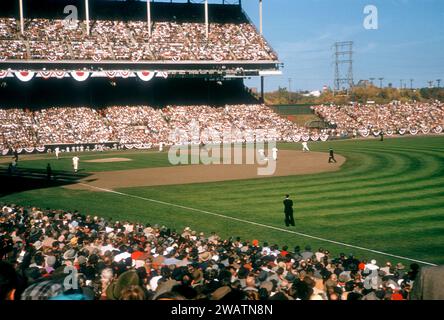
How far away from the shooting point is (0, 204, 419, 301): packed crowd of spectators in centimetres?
565

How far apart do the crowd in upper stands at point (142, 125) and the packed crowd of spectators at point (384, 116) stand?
8030mm

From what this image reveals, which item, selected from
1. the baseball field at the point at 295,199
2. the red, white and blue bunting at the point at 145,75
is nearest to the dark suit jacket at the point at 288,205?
the baseball field at the point at 295,199

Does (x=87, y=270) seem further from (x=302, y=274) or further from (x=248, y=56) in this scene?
(x=248, y=56)

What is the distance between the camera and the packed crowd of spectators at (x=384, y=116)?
73.8m

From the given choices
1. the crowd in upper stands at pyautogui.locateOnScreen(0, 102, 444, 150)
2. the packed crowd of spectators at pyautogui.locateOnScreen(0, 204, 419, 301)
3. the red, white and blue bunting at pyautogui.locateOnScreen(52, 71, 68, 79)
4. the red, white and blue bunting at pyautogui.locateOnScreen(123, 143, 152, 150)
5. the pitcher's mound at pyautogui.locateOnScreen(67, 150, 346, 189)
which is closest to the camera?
the packed crowd of spectators at pyautogui.locateOnScreen(0, 204, 419, 301)

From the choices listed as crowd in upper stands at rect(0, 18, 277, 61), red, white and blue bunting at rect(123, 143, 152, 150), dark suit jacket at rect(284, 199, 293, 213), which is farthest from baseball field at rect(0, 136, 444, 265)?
crowd in upper stands at rect(0, 18, 277, 61)

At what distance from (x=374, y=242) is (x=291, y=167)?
20519 millimetres

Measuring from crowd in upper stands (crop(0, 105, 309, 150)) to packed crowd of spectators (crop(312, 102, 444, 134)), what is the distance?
26.3ft

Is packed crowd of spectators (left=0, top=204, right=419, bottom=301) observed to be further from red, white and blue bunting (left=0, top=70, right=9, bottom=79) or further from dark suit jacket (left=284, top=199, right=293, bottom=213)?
red, white and blue bunting (left=0, top=70, right=9, bottom=79)

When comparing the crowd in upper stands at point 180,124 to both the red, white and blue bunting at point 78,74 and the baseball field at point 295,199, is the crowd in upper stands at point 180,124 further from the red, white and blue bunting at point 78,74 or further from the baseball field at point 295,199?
the baseball field at point 295,199

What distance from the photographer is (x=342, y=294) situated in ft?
26.8

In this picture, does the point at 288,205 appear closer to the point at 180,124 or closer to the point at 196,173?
the point at 196,173
